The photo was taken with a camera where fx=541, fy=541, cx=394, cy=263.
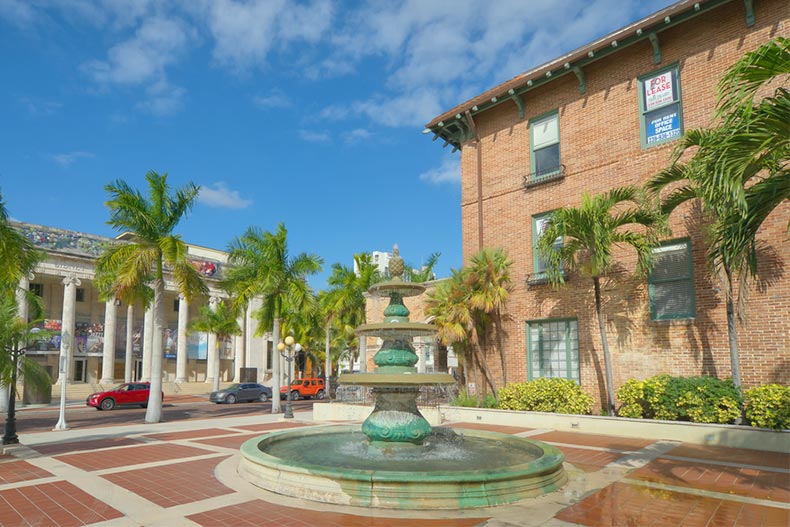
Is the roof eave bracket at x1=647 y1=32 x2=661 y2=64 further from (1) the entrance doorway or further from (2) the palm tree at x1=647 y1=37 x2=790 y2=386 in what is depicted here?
(1) the entrance doorway

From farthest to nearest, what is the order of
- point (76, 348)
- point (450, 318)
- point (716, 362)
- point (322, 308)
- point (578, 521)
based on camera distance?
point (76, 348)
point (322, 308)
point (450, 318)
point (716, 362)
point (578, 521)

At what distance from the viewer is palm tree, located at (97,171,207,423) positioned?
19.4 m

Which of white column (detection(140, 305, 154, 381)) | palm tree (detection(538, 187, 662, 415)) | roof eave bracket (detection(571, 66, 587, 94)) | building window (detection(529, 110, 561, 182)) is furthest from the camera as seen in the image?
white column (detection(140, 305, 154, 381))

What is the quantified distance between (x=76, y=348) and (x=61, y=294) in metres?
4.95

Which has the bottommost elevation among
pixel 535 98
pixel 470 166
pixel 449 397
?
pixel 449 397

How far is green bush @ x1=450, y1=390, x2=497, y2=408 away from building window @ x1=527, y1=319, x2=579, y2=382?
1.50 meters

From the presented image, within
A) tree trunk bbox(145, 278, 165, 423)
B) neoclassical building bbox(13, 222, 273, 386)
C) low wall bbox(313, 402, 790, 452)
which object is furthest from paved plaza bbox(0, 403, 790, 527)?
neoclassical building bbox(13, 222, 273, 386)

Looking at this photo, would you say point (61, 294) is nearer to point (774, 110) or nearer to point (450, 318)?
point (450, 318)

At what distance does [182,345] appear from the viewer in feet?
168

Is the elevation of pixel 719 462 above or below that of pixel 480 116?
below

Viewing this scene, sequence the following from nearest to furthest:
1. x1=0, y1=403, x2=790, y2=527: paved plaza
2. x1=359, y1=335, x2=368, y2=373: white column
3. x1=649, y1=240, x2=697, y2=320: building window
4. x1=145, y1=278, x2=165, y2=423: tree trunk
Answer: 1. x1=0, y1=403, x2=790, y2=527: paved plaza
2. x1=649, y1=240, x2=697, y2=320: building window
3. x1=145, y1=278, x2=165, y2=423: tree trunk
4. x1=359, y1=335, x2=368, y2=373: white column

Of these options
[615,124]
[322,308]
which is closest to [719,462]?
[615,124]

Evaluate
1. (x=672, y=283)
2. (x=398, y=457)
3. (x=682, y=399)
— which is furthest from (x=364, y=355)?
(x=398, y=457)

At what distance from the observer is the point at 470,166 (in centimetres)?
2030
